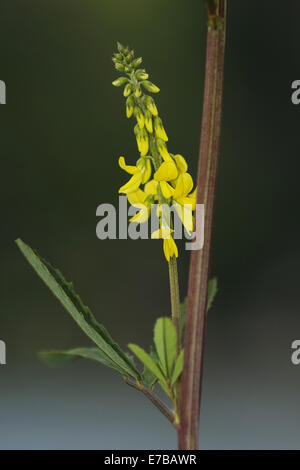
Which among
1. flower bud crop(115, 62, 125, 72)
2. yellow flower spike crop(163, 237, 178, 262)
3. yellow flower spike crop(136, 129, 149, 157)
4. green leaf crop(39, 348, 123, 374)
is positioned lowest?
green leaf crop(39, 348, 123, 374)

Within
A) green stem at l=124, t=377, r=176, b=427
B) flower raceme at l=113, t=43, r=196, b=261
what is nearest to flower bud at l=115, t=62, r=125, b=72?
flower raceme at l=113, t=43, r=196, b=261

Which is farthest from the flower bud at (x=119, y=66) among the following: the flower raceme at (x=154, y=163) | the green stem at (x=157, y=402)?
the green stem at (x=157, y=402)

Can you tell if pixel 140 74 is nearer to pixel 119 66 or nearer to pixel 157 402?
pixel 119 66

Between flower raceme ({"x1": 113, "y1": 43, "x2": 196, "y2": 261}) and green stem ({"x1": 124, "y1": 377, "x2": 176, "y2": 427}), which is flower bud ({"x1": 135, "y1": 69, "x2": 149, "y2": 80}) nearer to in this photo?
flower raceme ({"x1": 113, "y1": 43, "x2": 196, "y2": 261})

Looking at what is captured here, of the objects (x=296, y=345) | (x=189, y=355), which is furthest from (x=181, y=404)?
(x=296, y=345)

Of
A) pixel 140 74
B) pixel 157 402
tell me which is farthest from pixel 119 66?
pixel 157 402

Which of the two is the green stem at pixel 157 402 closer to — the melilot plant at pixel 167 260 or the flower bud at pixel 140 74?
the melilot plant at pixel 167 260

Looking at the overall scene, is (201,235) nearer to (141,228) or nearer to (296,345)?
(141,228)
